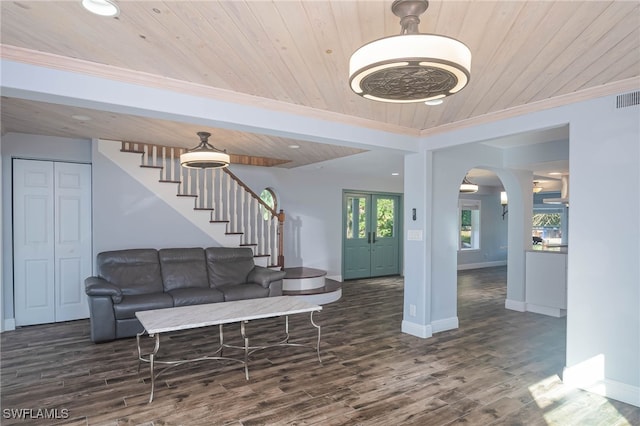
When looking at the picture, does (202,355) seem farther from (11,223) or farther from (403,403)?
(11,223)

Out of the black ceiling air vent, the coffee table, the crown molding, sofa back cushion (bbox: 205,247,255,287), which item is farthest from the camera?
sofa back cushion (bbox: 205,247,255,287)

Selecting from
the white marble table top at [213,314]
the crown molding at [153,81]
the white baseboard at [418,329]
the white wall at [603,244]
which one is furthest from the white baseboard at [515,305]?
the crown molding at [153,81]

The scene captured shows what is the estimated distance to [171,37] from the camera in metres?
2.16

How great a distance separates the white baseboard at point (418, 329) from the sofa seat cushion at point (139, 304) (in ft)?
Result: 9.67

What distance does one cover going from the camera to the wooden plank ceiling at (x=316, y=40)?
1870mm

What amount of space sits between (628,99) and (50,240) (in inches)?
261

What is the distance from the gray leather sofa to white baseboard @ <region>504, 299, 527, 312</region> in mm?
3765

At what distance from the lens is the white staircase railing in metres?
5.75

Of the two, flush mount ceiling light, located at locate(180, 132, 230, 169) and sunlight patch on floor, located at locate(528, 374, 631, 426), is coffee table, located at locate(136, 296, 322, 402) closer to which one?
flush mount ceiling light, located at locate(180, 132, 230, 169)

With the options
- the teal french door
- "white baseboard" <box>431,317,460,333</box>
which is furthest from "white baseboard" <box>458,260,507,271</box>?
"white baseboard" <box>431,317,460,333</box>

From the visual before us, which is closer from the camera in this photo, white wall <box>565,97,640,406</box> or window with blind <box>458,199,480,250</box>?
white wall <box>565,97,640,406</box>

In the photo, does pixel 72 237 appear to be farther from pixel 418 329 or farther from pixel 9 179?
pixel 418 329

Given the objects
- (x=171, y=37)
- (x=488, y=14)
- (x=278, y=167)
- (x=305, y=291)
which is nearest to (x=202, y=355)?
(x=305, y=291)

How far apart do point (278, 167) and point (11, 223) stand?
4341 mm
